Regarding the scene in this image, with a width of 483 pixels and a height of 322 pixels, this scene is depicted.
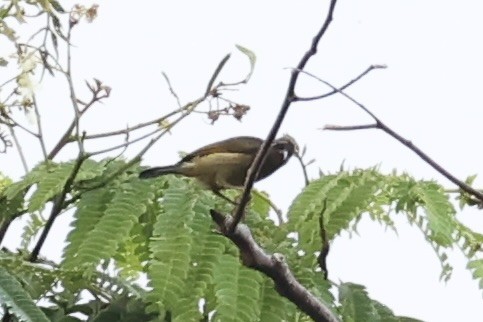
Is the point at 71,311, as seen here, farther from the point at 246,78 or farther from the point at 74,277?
the point at 246,78

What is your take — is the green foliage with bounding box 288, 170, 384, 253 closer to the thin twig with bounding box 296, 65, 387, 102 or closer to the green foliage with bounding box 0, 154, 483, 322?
the green foliage with bounding box 0, 154, 483, 322

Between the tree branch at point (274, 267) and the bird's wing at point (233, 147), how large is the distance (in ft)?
1.08

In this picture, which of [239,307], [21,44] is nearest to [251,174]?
[239,307]

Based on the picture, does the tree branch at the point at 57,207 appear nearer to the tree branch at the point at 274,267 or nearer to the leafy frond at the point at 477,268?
the tree branch at the point at 274,267

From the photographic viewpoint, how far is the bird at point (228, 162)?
0.97 m

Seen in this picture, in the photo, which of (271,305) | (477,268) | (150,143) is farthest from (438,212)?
(150,143)

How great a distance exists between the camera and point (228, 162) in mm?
1026

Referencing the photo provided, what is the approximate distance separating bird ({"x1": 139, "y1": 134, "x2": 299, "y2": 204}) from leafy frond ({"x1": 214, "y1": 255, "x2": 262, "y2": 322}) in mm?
153

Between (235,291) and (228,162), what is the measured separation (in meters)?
0.27

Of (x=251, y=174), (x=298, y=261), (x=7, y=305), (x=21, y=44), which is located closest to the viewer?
(x=251, y=174)

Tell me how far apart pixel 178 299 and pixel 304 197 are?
0.19 metres

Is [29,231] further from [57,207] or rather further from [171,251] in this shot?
[171,251]

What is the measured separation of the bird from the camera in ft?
3.19

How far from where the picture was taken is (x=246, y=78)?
917 millimetres
